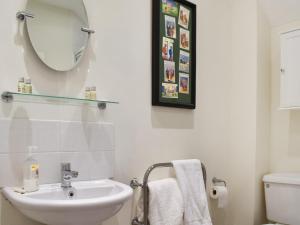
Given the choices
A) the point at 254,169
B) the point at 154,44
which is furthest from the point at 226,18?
the point at 254,169

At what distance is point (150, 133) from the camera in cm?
162

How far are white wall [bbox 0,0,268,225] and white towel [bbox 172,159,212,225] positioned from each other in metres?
0.11

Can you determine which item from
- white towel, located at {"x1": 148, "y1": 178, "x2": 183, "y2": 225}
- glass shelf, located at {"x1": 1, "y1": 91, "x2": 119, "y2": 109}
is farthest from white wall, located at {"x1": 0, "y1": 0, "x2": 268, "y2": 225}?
white towel, located at {"x1": 148, "y1": 178, "x2": 183, "y2": 225}

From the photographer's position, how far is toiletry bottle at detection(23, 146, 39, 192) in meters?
1.10

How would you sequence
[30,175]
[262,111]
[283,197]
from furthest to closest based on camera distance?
[262,111] → [283,197] → [30,175]

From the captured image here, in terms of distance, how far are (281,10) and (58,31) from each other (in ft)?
5.36

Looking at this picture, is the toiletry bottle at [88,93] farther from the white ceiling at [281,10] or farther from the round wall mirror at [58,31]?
the white ceiling at [281,10]

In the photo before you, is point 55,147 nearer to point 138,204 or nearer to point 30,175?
point 30,175

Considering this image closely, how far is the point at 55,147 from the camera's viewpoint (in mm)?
1245

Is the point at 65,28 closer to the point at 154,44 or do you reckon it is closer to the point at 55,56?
the point at 55,56

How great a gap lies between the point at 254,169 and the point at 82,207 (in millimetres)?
1397

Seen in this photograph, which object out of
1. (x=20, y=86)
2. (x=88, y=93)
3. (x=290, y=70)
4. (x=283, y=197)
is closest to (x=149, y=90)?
(x=88, y=93)

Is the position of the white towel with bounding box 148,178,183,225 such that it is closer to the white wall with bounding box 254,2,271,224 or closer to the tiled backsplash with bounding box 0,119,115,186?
the tiled backsplash with bounding box 0,119,115,186

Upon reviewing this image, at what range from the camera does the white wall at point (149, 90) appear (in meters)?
1.21
